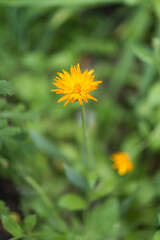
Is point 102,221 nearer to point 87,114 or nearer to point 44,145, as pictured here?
point 44,145

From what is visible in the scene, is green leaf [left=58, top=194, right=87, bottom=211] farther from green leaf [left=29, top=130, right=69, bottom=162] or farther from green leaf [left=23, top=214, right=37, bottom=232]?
green leaf [left=29, top=130, right=69, bottom=162]

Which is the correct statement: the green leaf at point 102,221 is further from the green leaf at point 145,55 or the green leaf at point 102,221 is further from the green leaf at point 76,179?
the green leaf at point 145,55

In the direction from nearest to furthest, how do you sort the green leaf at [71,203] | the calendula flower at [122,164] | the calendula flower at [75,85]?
the calendula flower at [75,85] → the green leaf at [71,203] → the calendula flower at [122,164]

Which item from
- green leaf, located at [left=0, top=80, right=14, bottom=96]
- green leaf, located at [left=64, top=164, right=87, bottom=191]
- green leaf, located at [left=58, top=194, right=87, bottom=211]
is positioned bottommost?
green leaf, located at [left=58, top=194, right=87, bottom=211]

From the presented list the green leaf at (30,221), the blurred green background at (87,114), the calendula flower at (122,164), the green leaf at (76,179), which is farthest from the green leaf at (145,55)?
the green leaf at (30,221)

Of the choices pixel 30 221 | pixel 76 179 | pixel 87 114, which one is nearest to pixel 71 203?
pixel 76 179

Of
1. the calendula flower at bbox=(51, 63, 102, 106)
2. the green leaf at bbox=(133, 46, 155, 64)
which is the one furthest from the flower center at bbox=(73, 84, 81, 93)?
the green leaf at bbox=(133, 46, 155, 64)

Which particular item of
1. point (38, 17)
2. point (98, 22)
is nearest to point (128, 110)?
point (98, 22)
